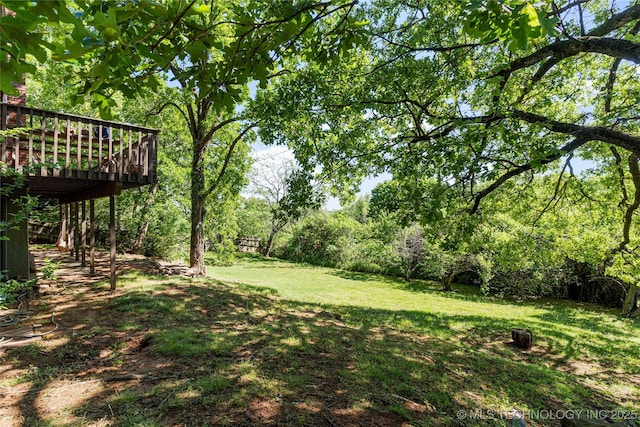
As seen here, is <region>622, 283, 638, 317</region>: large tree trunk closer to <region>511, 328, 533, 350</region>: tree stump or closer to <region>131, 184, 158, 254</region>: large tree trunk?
<region>511, 328, 533, 350</region>: tree stump

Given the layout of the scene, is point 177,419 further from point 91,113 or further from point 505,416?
point 91,113

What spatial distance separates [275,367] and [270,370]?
4.4 inches

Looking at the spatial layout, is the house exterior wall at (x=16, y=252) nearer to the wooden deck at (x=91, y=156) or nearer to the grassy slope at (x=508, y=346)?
the wooden deck at (x=91, y=156)

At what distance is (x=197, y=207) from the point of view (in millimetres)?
10320

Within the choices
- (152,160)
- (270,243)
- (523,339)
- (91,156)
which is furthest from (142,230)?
(523,339)

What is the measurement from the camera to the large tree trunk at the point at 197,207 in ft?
33.5

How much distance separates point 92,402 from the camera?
267 cm

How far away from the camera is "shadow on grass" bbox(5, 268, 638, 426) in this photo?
8.85ft

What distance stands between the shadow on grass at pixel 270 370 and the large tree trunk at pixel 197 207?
12.3 feet

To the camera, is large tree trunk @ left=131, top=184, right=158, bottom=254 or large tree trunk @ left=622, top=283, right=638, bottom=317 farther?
large tree trunk @ left=131, top=184, right=158, bottom=254

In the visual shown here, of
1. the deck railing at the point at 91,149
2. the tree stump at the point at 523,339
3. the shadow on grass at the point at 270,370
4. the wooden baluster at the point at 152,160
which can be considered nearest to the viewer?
the shadow on grass at the point at 270,370

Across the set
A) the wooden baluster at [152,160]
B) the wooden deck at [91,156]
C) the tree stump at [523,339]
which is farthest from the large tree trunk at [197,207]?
the tree stump at [523,339]

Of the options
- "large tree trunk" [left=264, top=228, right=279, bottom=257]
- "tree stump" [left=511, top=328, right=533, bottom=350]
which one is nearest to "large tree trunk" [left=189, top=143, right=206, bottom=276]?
"tree stump" [left=511, top=328, right=533, bottom=350]

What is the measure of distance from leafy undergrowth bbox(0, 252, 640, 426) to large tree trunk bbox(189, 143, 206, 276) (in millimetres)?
2742
